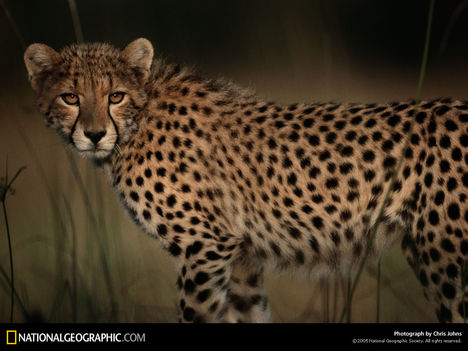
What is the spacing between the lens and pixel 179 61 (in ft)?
12.1

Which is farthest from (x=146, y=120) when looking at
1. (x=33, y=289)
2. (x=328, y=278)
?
(x=33, y=289)

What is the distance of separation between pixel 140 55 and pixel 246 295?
3.92ft

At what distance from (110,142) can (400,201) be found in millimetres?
1226

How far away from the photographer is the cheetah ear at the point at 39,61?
3.30 m

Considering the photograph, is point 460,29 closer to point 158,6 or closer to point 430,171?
point 158,6
